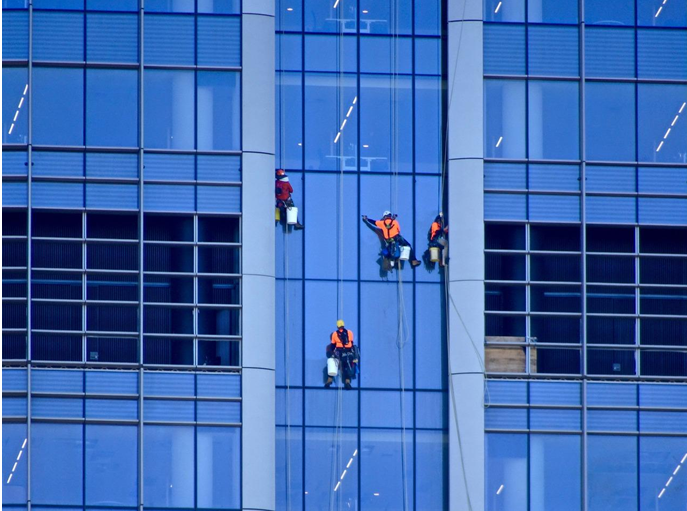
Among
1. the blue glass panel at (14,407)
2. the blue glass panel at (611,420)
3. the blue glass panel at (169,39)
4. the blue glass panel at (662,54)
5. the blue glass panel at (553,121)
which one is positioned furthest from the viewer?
the blue glass panel at (662,54)

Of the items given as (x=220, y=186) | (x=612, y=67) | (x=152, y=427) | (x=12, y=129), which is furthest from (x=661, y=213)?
(x=12, y=129)

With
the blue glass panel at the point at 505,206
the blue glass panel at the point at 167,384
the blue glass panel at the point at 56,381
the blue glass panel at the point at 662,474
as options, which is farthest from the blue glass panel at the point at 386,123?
the blue glass panel at the point at 662,474

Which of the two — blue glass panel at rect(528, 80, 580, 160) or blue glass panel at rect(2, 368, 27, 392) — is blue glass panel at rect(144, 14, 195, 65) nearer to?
blue glass panel at rect(2, 368, 27, 392)

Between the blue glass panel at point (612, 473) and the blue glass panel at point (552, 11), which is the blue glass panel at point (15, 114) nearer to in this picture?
the blue glass panel at point (552, 11)

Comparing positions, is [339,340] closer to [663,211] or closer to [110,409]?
[110,409]

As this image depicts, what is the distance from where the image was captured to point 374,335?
36406mm

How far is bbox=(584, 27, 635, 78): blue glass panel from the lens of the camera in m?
36.6

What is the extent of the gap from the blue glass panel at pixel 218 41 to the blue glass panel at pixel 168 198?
11.9ft

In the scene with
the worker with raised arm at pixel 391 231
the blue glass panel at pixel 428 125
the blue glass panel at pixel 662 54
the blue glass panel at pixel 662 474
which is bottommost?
the blue glass panel at pixel 662 474

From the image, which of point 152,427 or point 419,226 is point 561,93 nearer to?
point 419,226

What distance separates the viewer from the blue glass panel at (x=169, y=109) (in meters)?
35.9

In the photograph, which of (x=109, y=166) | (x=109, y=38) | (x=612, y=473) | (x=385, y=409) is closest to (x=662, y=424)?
(x=612, y=473)

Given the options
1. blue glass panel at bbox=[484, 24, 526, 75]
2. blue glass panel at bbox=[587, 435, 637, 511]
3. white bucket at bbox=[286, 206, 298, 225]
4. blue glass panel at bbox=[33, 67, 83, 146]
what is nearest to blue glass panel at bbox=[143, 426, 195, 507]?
white bucket at bbox=[286, 206, 298, 225]

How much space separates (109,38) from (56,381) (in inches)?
377
